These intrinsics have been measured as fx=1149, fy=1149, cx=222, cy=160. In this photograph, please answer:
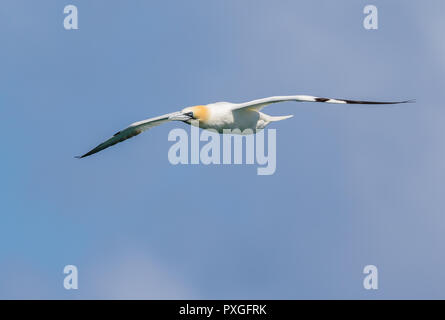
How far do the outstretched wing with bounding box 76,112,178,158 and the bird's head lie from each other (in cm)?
92

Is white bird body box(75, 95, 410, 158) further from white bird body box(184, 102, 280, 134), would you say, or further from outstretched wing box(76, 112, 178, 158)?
outstretched wing box(76, 112, 178, 158)

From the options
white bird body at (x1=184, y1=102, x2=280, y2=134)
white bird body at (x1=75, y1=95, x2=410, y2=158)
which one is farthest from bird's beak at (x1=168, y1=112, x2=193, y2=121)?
white bird body at (x1=184, y1=102, x2=280, y2=134)

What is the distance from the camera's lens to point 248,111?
43.5 m

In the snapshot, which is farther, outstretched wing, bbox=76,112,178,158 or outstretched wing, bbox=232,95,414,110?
outstretched wing, bbox=76,112,178,158

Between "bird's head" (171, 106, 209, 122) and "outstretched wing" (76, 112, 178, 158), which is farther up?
"bird's head" (171, 106, 209, 122)

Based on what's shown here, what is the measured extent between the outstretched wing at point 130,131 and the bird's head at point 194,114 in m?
0.92

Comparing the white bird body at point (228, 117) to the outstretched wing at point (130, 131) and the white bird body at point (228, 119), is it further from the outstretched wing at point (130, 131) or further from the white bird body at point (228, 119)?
the outstretched wing at point (130, 131)

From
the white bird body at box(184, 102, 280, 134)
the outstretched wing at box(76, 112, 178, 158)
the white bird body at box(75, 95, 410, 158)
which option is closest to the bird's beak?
the white bird body at box(75, 95, 410, 158)

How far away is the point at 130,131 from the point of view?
4744 centimetres

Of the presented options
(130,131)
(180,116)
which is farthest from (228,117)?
(130,131)

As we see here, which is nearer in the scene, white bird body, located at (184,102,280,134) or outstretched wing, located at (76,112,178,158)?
white bird body, located at (184,102,280,134)

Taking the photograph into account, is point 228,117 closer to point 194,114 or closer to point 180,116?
point 194,114

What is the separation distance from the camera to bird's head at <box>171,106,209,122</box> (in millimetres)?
43406

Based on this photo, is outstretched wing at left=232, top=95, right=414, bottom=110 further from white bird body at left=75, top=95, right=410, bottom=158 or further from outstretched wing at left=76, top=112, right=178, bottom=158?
outstretched wing at left=76, top=112, right=178, bottom=158
